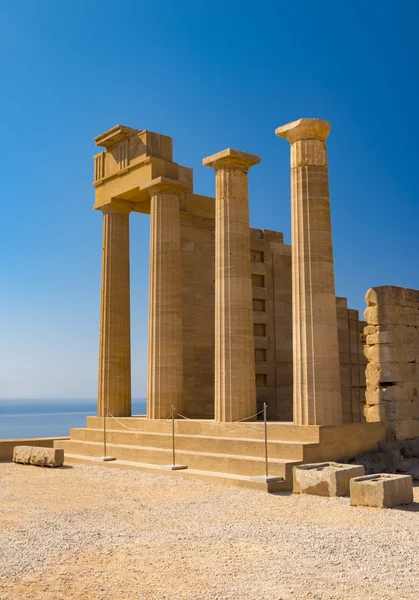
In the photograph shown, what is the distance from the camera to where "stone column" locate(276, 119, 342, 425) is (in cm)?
1717

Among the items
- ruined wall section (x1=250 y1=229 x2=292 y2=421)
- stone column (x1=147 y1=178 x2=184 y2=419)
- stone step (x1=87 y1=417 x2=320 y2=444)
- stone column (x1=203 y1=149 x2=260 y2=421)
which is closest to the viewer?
stone step (x1=87 y1=417 x2=320 y2=444)

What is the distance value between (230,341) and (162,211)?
5990 mm

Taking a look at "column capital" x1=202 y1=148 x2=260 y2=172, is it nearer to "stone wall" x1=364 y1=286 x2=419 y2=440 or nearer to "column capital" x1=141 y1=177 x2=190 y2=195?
"column capital" x1=141 y1=177 x2=190 y2=195

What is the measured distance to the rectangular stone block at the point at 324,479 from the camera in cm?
1409

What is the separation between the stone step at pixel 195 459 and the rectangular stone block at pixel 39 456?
78.9 inches

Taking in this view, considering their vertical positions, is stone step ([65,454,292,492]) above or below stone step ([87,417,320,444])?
→ below

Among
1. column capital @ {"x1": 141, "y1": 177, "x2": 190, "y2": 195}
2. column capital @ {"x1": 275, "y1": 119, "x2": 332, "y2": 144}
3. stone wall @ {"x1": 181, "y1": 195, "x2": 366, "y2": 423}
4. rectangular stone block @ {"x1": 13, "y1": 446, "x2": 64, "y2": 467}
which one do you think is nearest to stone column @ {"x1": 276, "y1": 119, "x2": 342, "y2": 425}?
column capital @ {"x1": 275, "y1": 119, "x2": 332, "y2": 144}

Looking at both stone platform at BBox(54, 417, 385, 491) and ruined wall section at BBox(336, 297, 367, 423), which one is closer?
stone platform at BBox(54, 417, 385, 491)

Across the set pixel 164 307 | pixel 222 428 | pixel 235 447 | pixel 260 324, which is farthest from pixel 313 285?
pixel 260 324

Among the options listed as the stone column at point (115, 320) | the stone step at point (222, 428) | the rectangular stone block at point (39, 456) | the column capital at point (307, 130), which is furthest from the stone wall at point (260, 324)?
the column capital at point (307, 130)

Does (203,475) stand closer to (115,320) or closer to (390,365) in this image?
(390,365)

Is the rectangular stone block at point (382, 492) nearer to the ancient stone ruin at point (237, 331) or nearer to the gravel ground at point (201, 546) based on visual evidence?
the gravel ground at point (201, 546)

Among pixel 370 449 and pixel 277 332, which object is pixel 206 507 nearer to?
pixel 370 449

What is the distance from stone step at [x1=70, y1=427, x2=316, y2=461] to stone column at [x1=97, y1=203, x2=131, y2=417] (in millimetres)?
1663
